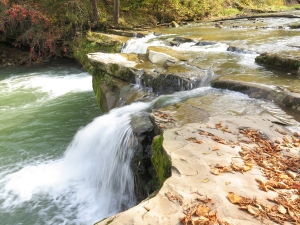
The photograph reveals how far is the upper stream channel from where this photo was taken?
4898mm

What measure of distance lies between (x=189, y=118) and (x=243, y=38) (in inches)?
316

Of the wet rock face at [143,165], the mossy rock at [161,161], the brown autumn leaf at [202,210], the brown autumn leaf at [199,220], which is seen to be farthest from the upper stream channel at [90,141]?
the brown autumn leaf at [199,220]

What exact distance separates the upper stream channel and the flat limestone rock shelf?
27.3 inches

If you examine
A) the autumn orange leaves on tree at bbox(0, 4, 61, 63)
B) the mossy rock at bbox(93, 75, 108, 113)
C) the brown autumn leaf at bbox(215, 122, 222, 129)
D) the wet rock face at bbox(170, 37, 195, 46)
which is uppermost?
the autumn orange leaves on tree at bbox(0, 4, 61, 63)

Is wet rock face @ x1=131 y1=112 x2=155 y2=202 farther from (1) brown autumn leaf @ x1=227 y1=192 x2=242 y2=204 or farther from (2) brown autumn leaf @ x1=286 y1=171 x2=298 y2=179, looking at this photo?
(2) brown autumn leaf @ x1=286 y1=171 x2=298 y2=179

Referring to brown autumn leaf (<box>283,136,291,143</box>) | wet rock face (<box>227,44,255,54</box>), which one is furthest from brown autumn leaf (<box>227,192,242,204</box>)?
wet rock face (<box>227,44,255,54</box>)

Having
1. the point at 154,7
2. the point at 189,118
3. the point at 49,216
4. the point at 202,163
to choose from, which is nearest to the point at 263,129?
the point at 189,118

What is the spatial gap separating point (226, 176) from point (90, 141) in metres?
3.75

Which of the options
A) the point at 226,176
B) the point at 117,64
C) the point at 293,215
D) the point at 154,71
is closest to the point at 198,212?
the point at 226,176

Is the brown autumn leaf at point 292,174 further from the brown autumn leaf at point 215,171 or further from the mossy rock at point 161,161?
the mossy rock at point 161,161

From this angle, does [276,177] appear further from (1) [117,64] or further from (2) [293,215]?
(1) [117,64]

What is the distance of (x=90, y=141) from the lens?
5.93m

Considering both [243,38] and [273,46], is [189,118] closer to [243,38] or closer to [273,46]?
[273,46]

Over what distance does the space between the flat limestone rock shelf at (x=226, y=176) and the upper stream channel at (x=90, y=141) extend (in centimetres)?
69
